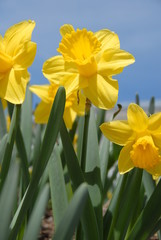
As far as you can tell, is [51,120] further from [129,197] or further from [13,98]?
[129,197]

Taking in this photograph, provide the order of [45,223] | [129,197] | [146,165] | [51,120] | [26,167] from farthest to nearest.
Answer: [45,223]
[26,167]
[129,197]
[146,165]
[51,120]

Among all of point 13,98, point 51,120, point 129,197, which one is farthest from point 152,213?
point 13,98

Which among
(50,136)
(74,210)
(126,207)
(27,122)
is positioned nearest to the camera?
(74,210)

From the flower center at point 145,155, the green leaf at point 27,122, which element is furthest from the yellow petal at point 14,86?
the green leaf at point 27,122

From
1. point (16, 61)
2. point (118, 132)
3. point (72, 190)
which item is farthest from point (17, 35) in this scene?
point (72, 190)

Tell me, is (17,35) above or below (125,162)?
above

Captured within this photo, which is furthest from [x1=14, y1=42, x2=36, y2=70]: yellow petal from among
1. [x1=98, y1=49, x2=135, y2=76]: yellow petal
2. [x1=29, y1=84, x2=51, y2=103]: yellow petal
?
[x1=29, y1=84, x2=51, y2=103]: yellow petal

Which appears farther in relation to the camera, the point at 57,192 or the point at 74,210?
the point at 57,192

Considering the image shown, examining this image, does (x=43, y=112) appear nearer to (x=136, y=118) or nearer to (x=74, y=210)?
(x=136, y=118)
